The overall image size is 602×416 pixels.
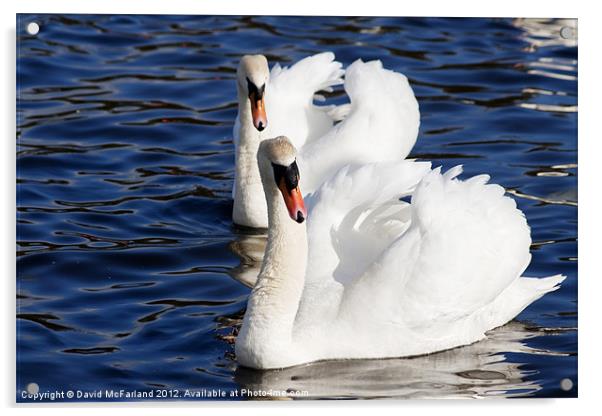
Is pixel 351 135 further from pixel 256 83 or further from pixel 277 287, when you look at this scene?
pixel 277 287

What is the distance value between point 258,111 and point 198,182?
0.92 metres

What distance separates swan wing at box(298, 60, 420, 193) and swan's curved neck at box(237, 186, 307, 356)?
89.0 inches

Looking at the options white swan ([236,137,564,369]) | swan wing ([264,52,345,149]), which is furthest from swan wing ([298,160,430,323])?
swan wing ([264,52,345,149])

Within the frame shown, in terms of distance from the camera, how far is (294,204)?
8.51m

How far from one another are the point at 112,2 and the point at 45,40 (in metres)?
1.04

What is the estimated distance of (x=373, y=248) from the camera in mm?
9383

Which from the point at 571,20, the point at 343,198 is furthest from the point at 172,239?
the point at 571,20

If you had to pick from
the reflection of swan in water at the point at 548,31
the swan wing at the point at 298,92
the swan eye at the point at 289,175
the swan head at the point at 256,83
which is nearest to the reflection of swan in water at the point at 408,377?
the swan eye at the point at 289,175

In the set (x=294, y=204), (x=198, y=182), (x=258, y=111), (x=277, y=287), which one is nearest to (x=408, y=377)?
(x=277, y=287)

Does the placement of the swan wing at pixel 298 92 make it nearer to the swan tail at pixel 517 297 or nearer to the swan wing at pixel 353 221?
the swan wing at pixel 353 221

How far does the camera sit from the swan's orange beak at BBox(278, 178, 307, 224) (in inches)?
333

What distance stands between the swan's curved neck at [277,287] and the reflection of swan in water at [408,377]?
0.18 metres

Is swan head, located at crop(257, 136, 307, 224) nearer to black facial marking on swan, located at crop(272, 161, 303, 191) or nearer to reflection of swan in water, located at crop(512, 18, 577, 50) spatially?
black facial marking on swan, located at crop(272, 161, 303, 191)

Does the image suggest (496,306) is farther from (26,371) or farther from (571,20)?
(26,371)
